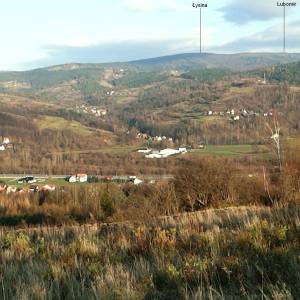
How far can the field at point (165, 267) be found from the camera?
2.93m

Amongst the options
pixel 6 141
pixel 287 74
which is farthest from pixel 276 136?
pixel 287 74

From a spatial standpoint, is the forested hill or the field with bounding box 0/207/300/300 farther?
the forested hill

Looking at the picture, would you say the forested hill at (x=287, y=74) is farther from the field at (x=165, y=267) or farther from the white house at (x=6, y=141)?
the field at (x=165, y=267)

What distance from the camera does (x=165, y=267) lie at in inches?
138

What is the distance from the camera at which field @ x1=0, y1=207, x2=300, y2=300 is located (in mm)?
2934

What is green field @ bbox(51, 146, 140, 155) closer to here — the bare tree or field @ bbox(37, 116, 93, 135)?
field @ bbox(37, 116, 93, 135)

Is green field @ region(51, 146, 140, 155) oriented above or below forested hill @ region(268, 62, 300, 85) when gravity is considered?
below

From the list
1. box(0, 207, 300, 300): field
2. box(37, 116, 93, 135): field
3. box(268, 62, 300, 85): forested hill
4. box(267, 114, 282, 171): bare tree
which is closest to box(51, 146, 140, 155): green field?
box(37, 116, 93, 135): field

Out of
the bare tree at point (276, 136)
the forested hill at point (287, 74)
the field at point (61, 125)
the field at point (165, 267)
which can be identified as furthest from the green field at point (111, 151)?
the field at point (165, 267)

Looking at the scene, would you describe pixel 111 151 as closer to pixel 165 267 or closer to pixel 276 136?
pixel 276 136

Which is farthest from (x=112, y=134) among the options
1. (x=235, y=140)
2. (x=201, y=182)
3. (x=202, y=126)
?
(x=201, y=182)

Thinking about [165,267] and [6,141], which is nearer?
[165,267]

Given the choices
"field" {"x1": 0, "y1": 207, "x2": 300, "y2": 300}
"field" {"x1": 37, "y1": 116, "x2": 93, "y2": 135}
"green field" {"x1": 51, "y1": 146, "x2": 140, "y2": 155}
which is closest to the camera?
"field" {"x1": 0, "y1": 207, "x2": 300, "y2": 300}

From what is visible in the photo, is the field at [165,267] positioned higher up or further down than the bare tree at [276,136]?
higher up
